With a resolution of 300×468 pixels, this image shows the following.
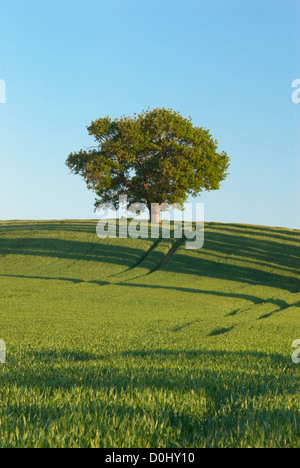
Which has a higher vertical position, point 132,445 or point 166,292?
point 132,445

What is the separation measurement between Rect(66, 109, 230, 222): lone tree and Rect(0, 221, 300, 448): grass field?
20.4 metres

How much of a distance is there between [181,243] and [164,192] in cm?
1150

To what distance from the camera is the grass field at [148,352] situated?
5.00 metres

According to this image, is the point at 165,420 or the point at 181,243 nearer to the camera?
the point at 165,420

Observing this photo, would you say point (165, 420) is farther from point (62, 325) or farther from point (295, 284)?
point (295, 284)

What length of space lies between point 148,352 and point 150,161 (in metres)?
61.2

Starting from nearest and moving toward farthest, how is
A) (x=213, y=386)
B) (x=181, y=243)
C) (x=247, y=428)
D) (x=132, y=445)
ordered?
(x=132, y=445), (x=247, y=428), (x=213, y=386), (x=181, y=243)

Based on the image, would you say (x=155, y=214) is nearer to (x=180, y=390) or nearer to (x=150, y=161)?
(x=150, y=161)

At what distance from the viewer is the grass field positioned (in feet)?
16.4

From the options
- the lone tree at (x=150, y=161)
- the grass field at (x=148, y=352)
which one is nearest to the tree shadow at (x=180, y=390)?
the grass field at (x=148, y=352)

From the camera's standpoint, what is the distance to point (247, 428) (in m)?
4.88

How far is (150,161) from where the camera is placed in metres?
72.7

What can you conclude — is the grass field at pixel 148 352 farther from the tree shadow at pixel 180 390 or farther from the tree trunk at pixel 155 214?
the tree trunk at pixel 155 214

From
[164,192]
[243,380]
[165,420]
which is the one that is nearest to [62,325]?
[243,380]
